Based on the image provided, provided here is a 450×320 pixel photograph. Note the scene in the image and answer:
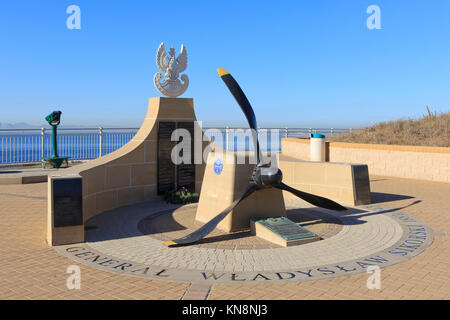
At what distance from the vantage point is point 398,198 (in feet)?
38.9

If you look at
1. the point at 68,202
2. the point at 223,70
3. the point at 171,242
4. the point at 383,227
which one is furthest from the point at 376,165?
the point at 68,202

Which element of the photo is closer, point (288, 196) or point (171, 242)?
point (171, 242)

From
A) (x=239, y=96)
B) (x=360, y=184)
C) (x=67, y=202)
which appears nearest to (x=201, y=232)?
(x=67, y=202)

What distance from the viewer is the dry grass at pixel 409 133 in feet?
66.0

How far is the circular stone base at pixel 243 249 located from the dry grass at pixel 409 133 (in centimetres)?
1220

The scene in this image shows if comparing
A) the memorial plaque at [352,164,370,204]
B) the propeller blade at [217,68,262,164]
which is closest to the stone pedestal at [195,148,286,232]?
the propeller blade at [217,68,262,164]

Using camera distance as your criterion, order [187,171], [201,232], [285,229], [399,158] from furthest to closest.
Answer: [399,158] < [187,171] < [285,229] < [201,232]

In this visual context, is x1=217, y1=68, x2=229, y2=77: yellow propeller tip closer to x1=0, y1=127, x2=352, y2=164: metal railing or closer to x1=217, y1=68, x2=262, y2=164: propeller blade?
x1=217, y1=68, x2=262, y2=164: propeller blade

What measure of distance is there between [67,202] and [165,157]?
4489 millimetres

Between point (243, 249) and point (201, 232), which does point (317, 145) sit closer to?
point (243, 249)

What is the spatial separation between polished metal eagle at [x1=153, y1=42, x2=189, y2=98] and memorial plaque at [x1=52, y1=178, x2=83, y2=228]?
4.86 m

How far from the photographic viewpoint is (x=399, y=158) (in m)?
16.5

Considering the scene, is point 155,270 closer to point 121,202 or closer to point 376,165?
point 121,202

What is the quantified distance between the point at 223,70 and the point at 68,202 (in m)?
4.10
